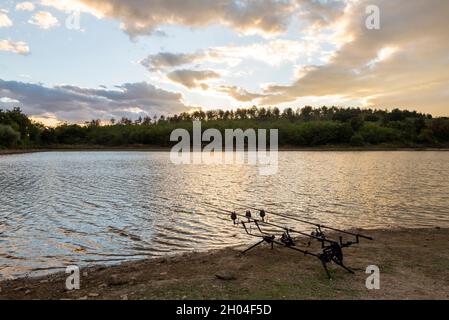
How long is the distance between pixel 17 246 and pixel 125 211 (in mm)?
7359

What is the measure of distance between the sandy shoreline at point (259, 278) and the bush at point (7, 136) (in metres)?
127

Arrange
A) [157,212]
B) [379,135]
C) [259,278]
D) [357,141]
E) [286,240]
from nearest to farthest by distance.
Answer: [259,278], [286,240], [157,212], [357,141], [379,135]

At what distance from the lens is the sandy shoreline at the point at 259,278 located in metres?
8.06

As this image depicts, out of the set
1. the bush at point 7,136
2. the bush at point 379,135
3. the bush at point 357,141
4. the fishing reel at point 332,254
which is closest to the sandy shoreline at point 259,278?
the fishing reel at point 332,254

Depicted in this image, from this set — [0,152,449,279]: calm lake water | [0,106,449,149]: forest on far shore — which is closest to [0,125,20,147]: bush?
[0,106,449,149]: forest on far shore

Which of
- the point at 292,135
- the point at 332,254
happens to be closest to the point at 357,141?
the point at 292,135

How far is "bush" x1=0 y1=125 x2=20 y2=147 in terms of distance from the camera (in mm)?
118000

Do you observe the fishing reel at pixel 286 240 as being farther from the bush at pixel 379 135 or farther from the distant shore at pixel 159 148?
the bush at pixel 379 135

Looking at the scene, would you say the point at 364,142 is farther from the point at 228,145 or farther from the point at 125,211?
the point at 125,211

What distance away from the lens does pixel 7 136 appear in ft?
393

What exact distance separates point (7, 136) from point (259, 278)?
132m

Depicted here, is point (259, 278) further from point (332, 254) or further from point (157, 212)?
point (157, 212)

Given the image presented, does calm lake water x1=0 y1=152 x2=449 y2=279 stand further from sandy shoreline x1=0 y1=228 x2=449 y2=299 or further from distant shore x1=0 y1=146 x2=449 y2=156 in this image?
distant shore x1=0 y1=146 x2=449 y2=156
